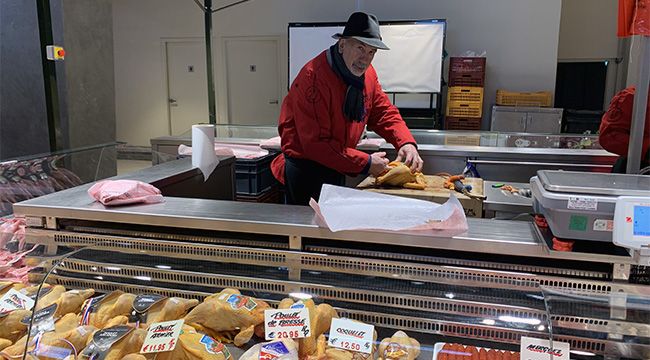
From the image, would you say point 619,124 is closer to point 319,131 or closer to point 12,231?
point 319,131

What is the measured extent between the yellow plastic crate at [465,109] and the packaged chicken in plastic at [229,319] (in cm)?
596

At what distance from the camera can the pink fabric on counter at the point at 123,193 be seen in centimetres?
155

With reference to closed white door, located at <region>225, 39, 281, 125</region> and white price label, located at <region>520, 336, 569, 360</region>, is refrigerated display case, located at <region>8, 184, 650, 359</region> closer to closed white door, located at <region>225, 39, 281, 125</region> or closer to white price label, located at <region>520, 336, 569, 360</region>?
white price label, located at <region>520, 336, 569, 360</region>

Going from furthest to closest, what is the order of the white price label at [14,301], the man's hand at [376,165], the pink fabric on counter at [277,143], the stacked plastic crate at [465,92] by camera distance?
the stacked plastic crate at [465,92] → the pink fabric on counter at [277,143] → the man's hand at [376,165] → the white price label at [14,301]

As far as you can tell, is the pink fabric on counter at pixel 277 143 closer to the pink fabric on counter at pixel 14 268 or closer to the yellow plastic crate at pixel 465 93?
the pink fabric on counter at pixel 14 268

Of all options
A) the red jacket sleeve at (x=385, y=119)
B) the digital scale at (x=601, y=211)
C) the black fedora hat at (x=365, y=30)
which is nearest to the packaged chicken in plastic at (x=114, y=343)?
the digital scale at (x=601, y=211)

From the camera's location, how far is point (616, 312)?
43.7 inches

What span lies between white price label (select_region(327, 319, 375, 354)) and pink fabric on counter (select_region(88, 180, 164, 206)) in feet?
2.54

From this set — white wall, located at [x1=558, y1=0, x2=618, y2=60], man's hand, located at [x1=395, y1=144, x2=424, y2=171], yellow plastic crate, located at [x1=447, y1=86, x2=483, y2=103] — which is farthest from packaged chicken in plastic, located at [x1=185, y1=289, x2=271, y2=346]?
white wall, located at [x1=558, y1=0, x2=618, y2=60]

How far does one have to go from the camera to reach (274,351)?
113cm

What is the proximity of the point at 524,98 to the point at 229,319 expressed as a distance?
21.1 ft

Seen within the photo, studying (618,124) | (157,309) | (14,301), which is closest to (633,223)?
(157,309)

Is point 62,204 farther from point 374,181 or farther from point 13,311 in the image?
point 374,181

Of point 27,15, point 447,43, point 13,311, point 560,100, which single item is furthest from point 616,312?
point 560,100
